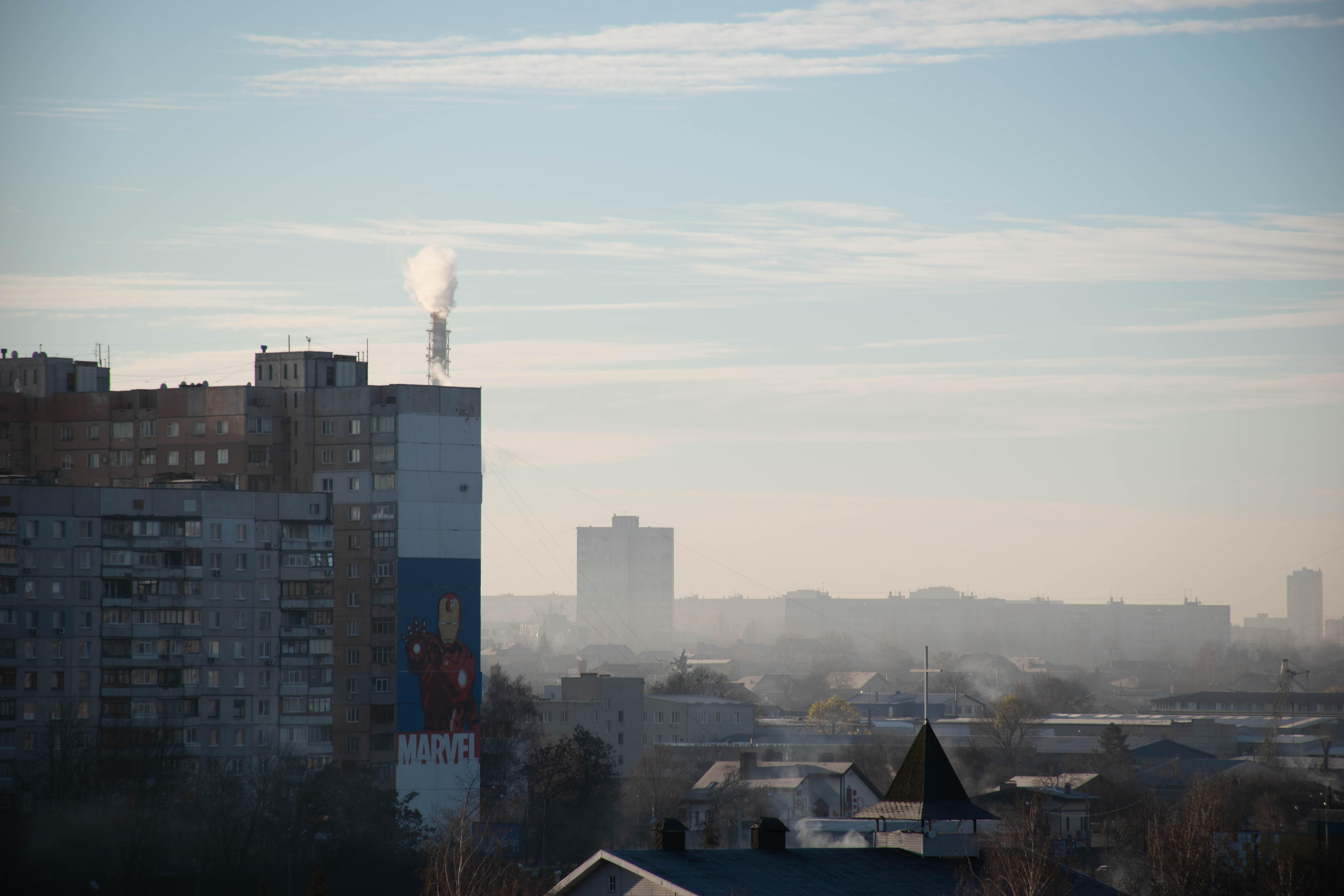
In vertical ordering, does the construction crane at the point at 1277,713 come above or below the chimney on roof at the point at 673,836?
below

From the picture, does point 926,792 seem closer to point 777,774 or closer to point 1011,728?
point 777,774

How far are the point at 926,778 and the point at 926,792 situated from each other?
0.42 metres

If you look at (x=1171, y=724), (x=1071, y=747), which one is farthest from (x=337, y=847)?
(x=1171, y=724)

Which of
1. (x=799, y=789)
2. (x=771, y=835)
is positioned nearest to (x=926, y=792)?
(x=771, y=835)

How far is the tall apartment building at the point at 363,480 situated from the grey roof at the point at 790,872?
175 ft

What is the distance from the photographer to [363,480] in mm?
93688

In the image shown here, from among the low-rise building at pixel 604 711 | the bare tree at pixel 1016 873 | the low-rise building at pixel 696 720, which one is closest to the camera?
the bare tree at pixel 1016 873

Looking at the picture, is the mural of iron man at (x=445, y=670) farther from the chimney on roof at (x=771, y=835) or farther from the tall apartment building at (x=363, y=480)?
the chimney on roof at (x=771, y=835)

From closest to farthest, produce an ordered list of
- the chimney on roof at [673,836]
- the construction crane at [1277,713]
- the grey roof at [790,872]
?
the grey roof at [790,872] → the chimney on roof at [673,836] → the construction crane at [1277,713]

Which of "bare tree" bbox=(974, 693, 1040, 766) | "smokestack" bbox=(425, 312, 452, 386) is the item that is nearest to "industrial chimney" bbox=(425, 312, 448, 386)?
"smokestack" bbox=(425, 312, 452, 386)

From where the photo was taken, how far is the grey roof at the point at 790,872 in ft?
117

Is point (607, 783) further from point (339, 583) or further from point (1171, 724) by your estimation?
point (1171, 724)

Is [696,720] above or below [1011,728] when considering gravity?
above

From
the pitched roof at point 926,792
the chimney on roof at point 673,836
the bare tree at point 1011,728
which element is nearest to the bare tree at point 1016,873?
the pitched roof at point 926,792
